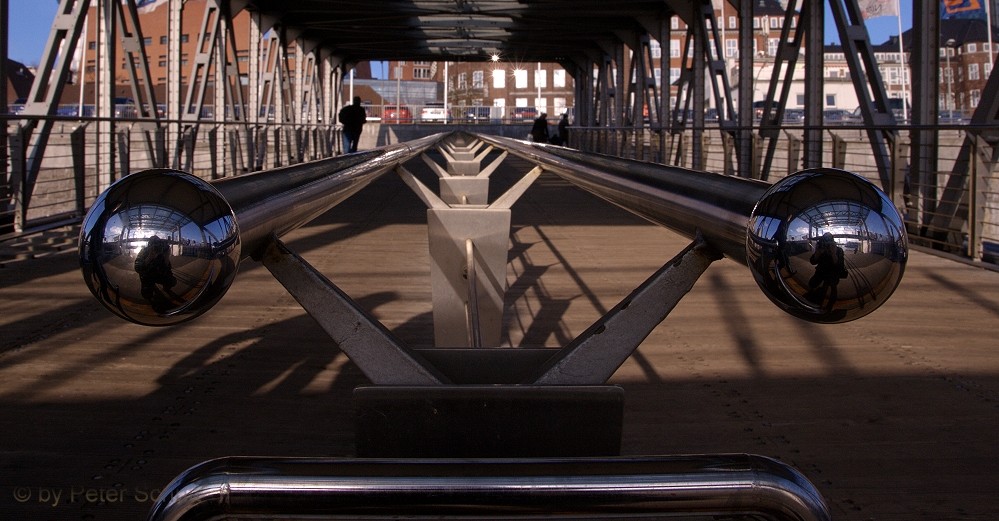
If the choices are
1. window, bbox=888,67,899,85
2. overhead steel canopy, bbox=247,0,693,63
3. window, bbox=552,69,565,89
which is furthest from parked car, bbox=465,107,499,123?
window, bbox=888,67,899,85

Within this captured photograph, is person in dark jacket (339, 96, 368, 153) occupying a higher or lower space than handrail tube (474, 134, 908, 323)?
higher

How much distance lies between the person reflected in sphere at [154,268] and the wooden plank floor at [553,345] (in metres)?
1.92

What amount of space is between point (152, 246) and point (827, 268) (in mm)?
627

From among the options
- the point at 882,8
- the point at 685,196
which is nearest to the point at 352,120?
the point at 882,8

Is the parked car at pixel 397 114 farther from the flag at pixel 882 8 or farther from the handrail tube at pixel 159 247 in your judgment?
the handrail tube at pixel 159 247

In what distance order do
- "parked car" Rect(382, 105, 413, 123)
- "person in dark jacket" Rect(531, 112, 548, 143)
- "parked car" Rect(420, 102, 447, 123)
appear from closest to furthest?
"person in dark jacket" Rect(531, 112, 548, 143) < "parked car" Rect(420, 102, 447, 123) < "parked car" Rect(382, 105, 413, 123)

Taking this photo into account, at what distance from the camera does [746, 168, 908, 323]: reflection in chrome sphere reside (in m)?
0.92

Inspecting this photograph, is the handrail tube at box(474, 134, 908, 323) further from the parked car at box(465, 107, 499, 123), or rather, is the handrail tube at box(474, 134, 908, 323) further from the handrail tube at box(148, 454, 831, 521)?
the parked car at box(465, 107, 499, 123)

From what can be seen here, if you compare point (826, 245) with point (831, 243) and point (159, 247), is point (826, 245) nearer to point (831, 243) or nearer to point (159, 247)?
point (831, 243)

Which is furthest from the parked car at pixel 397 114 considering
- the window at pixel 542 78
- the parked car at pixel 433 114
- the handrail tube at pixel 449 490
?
the handrail tube at pixel 449 490

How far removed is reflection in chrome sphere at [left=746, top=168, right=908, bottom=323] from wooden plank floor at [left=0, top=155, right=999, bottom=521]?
1.92m

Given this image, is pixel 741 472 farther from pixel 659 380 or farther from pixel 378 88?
pixel 378 88

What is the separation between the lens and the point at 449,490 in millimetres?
886

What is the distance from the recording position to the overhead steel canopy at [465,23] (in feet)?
83.6
